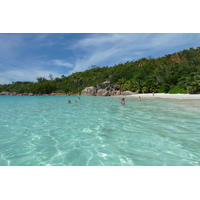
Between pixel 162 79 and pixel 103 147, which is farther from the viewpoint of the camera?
pixel 162 79

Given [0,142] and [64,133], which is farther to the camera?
[64,133]

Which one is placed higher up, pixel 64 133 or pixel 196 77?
pixel 196 77

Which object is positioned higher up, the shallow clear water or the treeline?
the treeline

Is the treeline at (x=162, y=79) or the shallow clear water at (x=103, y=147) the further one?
the treeline at (x=162, y=79)

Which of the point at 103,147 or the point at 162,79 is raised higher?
the point at 162,79

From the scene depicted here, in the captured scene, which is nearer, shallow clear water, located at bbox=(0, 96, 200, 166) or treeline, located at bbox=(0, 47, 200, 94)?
shallow clear water, located at bbox=(0, 96, 200, 166)

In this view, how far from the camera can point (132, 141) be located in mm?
5926

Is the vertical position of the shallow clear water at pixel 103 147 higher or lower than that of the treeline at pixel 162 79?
lower

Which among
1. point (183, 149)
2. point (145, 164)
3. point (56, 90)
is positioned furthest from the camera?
point (56, 90)

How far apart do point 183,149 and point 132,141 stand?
199 centimetres
